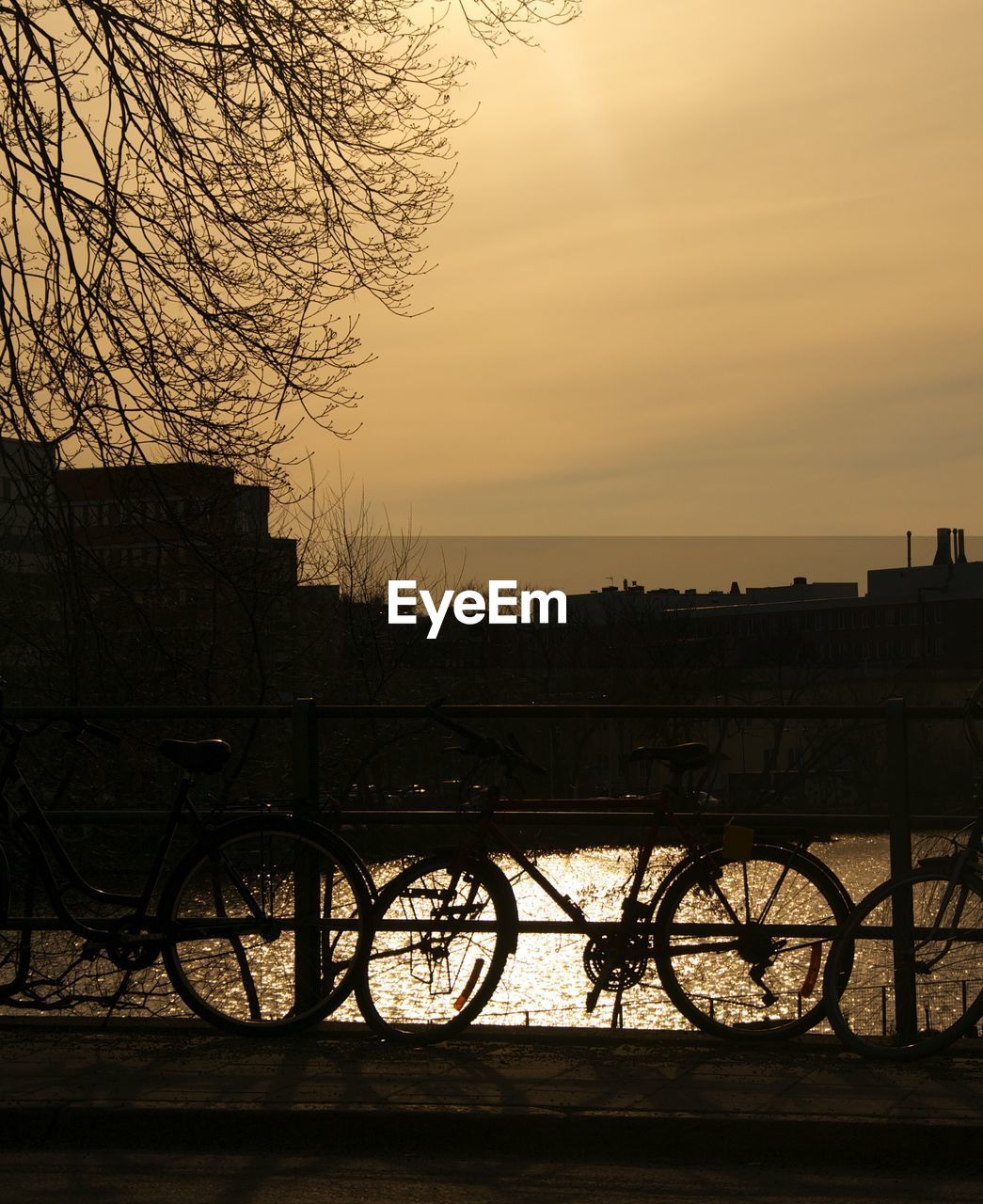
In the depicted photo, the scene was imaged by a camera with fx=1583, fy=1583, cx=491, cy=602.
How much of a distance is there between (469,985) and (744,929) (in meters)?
1.02

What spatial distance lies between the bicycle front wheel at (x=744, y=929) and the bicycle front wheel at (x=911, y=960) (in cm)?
17

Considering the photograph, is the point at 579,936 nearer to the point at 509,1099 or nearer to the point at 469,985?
the point at 469,985

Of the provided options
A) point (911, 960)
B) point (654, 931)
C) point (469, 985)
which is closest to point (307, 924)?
point (469, 985)

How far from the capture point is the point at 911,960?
5.61 meters

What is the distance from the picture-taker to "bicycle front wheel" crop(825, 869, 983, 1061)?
545 centimetres

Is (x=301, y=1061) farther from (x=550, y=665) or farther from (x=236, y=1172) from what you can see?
(x=550, y=665)

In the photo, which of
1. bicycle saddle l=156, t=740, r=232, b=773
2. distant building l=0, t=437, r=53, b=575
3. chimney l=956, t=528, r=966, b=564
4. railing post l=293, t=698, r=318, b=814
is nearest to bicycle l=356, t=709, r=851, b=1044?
railing post l=293, t=698, r=318, b=814

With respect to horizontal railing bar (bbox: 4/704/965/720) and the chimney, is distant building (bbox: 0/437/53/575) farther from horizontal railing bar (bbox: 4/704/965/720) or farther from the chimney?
the chimney

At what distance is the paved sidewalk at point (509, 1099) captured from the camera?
4410mm

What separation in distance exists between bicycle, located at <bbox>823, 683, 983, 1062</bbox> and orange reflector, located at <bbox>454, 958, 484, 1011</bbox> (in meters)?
1.24

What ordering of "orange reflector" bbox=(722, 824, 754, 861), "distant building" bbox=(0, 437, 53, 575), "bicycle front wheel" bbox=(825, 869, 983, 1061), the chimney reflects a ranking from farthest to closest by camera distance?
the chimney, "distant building" bbox=(0, 437, 53, 575), "orange reflector" bbox=(722, 824, 754, 861), "bicycle front wheel" bbox=(825, 869, 983, 1061)

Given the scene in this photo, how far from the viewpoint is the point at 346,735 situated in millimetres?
28891

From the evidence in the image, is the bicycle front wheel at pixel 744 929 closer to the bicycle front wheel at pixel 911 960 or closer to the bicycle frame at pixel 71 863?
the bicycle front wheel at pixel 911 960

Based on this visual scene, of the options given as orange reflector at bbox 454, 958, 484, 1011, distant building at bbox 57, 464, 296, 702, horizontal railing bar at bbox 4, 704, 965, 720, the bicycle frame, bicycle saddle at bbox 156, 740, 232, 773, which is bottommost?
orange reflector at bbox 454, 958, 484, 1011
